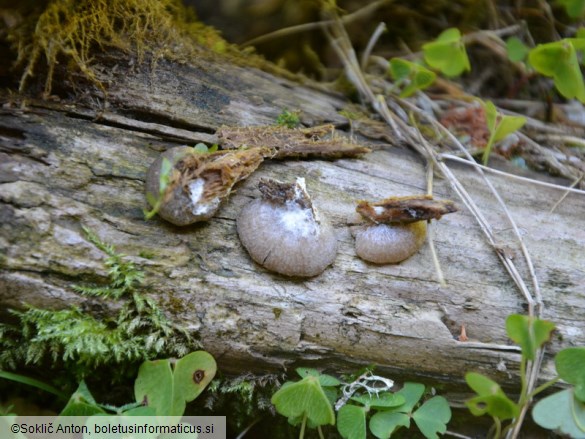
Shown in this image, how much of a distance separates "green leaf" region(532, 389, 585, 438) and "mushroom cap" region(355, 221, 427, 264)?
76 cm

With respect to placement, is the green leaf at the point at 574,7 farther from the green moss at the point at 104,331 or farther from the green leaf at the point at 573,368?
the green moss at the point at 104,331

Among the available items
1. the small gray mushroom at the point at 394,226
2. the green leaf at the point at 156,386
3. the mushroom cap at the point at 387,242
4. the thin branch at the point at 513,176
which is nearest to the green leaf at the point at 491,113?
the thin branch at the point at 513,176

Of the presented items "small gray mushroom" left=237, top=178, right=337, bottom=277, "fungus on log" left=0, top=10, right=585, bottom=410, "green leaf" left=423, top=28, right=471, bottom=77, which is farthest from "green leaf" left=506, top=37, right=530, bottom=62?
"small gray mushroom" left=237, top=178, right=337, bottom=277

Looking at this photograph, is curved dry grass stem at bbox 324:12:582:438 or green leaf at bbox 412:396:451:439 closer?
green leaf at bbox 412:396:451:439

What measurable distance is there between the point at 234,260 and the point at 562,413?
4.52ft

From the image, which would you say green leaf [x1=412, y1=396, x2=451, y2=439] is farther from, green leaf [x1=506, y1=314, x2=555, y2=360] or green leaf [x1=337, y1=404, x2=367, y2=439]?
green leaf [x1=506, y1=314, x2=555, y2=360]

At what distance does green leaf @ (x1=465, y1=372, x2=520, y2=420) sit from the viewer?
1677 mm

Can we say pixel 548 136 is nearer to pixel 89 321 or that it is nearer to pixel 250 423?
pixel 250 423

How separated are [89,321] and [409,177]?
62.6 inches

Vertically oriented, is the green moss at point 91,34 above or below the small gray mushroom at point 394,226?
above

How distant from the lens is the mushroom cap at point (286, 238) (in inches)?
76.3

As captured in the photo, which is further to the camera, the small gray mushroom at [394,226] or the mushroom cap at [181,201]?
the small gray mushroom at [394,226]

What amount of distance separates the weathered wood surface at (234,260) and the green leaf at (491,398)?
286 mm

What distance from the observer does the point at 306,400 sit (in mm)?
1736
